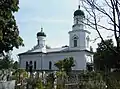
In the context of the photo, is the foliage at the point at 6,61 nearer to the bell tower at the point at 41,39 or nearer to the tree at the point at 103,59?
the tree at the point at 103,59

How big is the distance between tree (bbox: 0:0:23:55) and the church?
3026 centimetres

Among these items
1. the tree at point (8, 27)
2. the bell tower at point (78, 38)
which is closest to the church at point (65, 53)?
the bell tower at point (78, 38)

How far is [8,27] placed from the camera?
2444 cm

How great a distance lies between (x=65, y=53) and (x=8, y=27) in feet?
120

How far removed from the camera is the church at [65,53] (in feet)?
193

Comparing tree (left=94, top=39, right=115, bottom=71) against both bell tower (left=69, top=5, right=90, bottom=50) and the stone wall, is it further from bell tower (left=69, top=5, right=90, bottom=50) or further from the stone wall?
the stone wall

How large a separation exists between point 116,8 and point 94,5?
0.98m

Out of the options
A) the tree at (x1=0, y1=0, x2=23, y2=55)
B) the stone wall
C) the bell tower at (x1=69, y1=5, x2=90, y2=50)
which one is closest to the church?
Result: the bell tower at (x1=69, y1=5, x2=90, y2=50)

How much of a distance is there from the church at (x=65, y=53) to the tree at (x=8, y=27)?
30262 mm

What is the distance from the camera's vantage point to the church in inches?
2319

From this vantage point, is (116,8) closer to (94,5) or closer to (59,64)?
(94,5)

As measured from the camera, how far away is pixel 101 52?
48562 mm

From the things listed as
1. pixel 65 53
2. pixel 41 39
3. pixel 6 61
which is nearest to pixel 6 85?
pixel 6 61

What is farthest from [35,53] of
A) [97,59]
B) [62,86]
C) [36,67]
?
[62,86]
